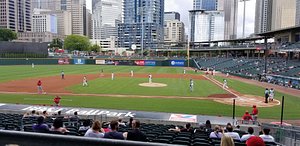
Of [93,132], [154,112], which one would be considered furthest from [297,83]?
[93,132]

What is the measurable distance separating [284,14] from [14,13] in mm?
170427

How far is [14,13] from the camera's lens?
18712 centimetres

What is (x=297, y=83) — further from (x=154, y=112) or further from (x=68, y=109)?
(x=68, y=109)

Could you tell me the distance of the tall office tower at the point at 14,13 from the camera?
17862 cm

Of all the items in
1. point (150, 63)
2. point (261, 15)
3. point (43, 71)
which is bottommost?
point (43, 71)

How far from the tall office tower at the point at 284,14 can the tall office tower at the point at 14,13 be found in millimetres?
161753

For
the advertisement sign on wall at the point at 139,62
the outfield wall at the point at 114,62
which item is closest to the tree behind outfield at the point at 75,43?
the outfield wall at the point at 114,62

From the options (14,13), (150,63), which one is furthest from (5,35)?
(150,63)

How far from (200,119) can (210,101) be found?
8.25 metres

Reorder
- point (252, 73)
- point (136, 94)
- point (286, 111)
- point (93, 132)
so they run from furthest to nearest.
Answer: point (252, 73), point (136, 94), point (286, 111), point (93, 132)

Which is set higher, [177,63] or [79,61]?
[79,61]

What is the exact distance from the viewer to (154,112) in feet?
70.8

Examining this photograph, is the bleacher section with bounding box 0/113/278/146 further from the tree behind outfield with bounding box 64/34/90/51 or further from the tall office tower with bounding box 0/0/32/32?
the tall office tower with bounding box 0/0/32/32

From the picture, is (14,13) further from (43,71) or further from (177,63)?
(43,71)
